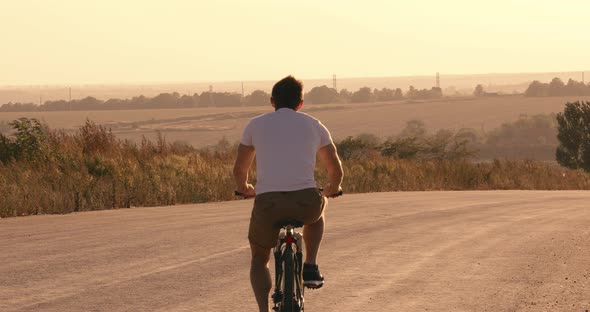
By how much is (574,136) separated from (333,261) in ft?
167

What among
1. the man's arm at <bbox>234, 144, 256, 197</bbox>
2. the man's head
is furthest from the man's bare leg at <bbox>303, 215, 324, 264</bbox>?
the man's head

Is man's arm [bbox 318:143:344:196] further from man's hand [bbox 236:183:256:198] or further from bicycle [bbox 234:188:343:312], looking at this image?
man's hand [bbox 236:183:256:198]

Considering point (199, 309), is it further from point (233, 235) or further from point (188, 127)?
point (188, 127)

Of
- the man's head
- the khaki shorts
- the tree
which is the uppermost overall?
the man's head

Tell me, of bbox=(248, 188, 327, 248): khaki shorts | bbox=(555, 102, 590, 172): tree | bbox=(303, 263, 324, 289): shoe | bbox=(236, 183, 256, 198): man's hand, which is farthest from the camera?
bbox=(555, 102, 590, 172): tree

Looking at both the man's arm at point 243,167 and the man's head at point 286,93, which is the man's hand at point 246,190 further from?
the man's head at point 286,93

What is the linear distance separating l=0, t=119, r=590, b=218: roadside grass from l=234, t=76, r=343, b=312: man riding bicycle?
1253 centimetres

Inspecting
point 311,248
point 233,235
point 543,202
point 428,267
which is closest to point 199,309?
point 311,248

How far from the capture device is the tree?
202ft

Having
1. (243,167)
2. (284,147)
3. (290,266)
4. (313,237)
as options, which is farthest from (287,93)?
(290,266)

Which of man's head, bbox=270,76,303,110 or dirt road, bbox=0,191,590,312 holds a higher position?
man's head, bbox=270,76,303,110

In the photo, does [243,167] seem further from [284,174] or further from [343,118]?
[343,118]

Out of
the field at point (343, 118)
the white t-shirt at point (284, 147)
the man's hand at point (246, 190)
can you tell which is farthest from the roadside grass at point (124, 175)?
the field at point (343, 118)

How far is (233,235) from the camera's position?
1658 cm
